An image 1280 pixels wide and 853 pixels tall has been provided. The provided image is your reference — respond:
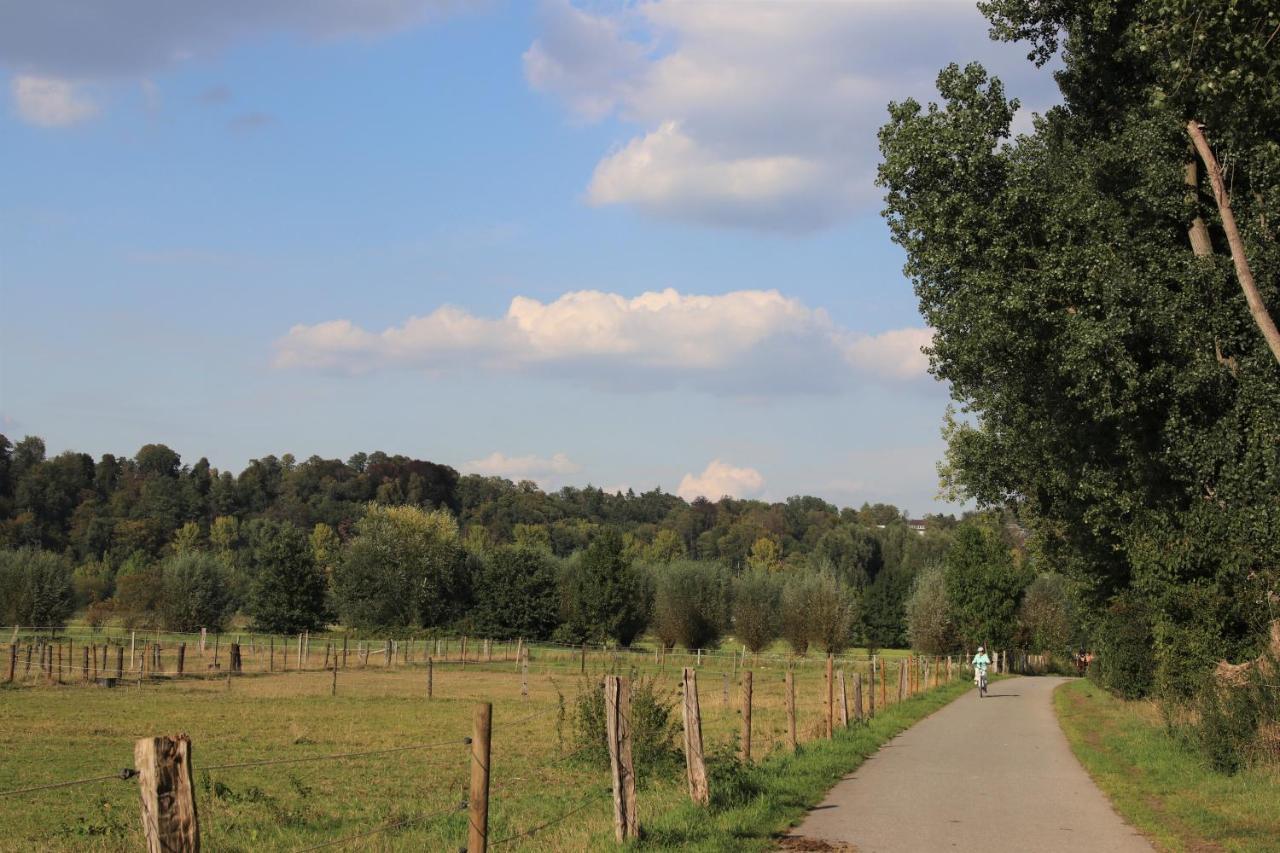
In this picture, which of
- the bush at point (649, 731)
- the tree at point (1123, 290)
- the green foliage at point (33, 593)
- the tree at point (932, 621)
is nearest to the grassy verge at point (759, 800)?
the bush at point (649, 731)

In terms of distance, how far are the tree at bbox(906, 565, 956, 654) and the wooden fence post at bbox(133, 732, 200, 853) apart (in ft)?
236

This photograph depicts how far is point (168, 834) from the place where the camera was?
5.29 metres

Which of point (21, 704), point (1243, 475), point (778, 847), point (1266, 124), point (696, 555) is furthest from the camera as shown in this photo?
point (696, 555)

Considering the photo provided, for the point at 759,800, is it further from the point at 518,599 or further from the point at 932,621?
the point at 518,599

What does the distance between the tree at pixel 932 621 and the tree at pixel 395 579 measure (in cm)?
3756

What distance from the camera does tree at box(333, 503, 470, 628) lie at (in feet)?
296

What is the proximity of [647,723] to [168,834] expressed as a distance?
1157cm

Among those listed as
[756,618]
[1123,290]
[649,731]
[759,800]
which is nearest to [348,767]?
[649,731]

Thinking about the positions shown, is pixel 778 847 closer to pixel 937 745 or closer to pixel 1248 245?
pixel 937 745

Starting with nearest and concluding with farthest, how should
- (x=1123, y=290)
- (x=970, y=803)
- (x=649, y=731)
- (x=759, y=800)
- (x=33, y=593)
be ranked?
(x=759, y=800) → (x=970, y=803) → (x=649, y=731) → (x=1123, y=290) → (x=33, y=593)

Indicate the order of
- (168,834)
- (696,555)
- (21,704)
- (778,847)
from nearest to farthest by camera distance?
1. (168,834)
2. (778,847)
3. (21,704)
4. (696,555)

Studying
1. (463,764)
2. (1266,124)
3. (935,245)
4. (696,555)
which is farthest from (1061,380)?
(696,555)

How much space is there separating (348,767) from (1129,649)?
1945 centimetres

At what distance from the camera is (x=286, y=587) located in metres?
84.7
